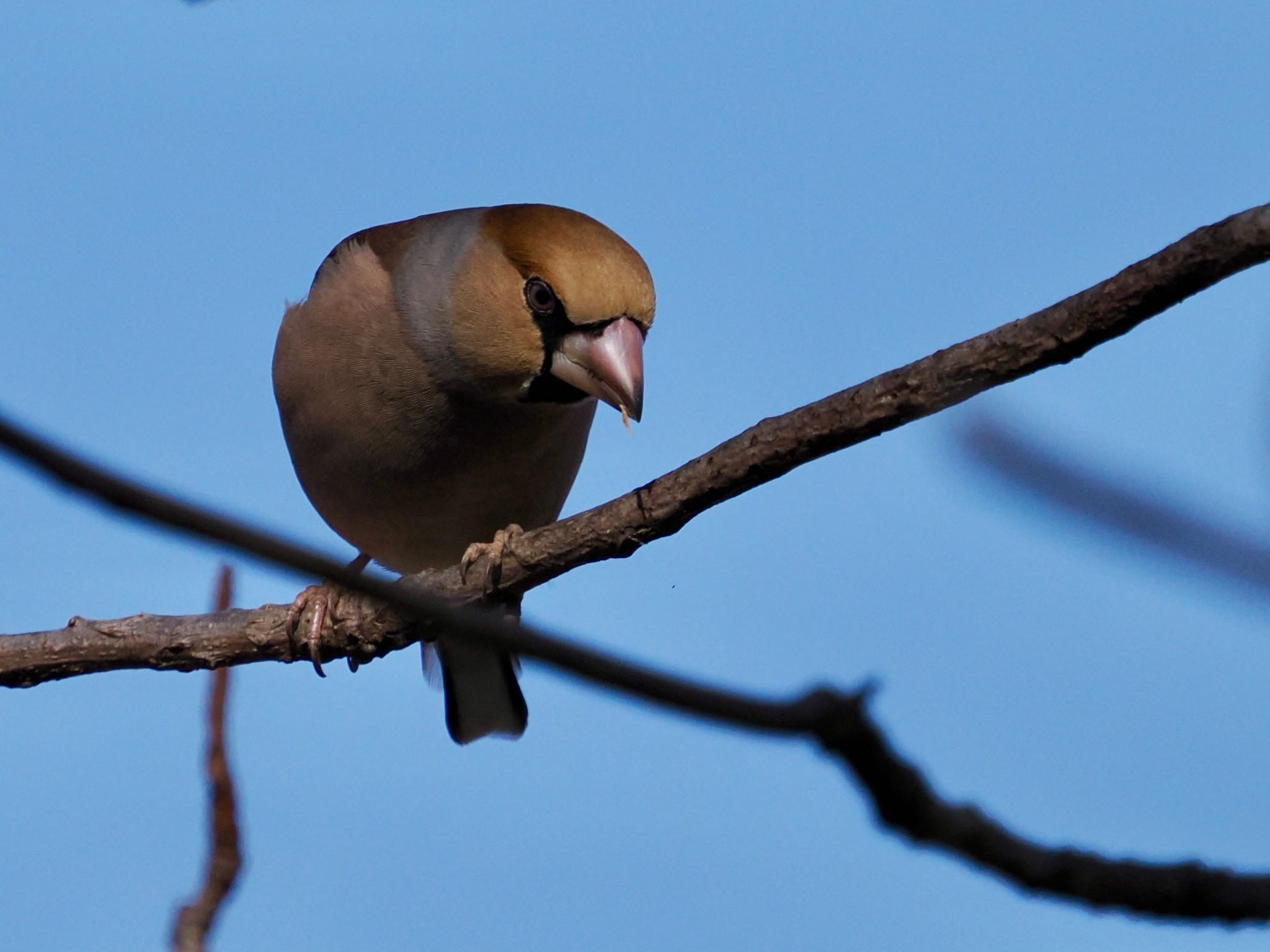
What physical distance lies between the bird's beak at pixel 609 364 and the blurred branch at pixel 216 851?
4.03ft

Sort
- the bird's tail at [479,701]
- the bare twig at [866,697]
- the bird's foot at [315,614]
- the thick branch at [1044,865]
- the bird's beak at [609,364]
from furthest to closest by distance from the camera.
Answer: the bird's tail at [479,701]
the bird's foot at [315,614]
the bird's beak at [609,364]
the thick branch at [1044,865]
the bare twig at [866,697]

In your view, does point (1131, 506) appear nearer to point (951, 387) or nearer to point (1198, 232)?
point (1198, 232)

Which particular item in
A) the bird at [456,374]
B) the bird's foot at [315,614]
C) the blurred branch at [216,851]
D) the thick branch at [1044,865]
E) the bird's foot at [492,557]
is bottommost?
the thick branch at [1044,865]

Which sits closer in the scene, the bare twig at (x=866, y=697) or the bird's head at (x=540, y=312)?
the bare twig at (x=866, y=697)

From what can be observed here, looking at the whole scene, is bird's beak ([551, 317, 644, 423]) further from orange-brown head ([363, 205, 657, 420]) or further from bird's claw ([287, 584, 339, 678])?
bird's claw ([287, 584, 339, 678])

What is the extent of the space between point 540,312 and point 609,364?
27 centimetres

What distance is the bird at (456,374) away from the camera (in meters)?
3.61

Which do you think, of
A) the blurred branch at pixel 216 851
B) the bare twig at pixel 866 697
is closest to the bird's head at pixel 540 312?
the blurred branch at pixel 216 851

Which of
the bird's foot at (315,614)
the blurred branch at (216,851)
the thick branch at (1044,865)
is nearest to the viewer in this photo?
the thick branch at (1044,865)

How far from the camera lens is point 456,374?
3.76 meters

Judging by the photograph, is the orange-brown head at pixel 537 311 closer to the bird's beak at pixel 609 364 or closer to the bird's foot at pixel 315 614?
the bird's beak at pixel 609 364

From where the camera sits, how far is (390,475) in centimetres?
395

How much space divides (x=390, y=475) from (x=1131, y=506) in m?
3.20

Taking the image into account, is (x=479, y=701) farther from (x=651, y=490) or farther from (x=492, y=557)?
(x=651, y=490)
